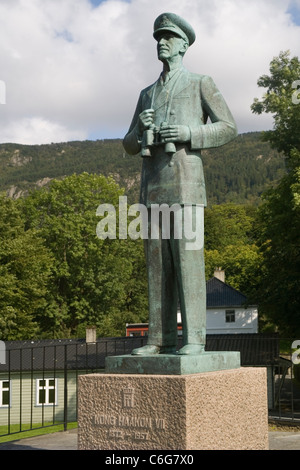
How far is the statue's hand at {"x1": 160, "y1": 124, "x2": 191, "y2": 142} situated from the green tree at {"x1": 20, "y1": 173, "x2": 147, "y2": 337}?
36.6 m

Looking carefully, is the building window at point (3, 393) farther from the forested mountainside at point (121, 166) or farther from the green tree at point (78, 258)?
the forested mountainside at point (121, 166)

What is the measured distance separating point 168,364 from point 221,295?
165 feet

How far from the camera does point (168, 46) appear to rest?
539 cm

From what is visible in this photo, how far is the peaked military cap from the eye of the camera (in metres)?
5.33

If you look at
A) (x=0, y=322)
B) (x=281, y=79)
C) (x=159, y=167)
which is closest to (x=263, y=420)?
(x=159, y=167)

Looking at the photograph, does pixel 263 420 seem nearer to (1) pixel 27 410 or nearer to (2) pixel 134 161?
(1) pixel 27 410

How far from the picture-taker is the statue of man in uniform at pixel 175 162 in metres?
5.09

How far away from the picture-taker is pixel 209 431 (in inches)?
178

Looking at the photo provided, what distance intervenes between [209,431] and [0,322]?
98.1 feet

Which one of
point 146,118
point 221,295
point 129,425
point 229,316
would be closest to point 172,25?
point 146,118

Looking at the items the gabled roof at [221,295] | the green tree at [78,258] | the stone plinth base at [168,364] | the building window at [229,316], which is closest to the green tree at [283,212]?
the stone plinth base at [168,364]

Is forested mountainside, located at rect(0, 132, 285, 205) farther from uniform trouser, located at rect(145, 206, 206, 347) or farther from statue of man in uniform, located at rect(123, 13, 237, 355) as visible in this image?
uniform trouser, located at rect(145, 206, 206, 347)

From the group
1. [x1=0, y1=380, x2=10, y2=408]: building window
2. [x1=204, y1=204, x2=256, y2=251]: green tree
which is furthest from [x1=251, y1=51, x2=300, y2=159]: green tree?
[x1=204, y1=204, x2=256, y2=251]: green tree

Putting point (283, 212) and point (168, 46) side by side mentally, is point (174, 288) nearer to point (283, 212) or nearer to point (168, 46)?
point (168, 46)
